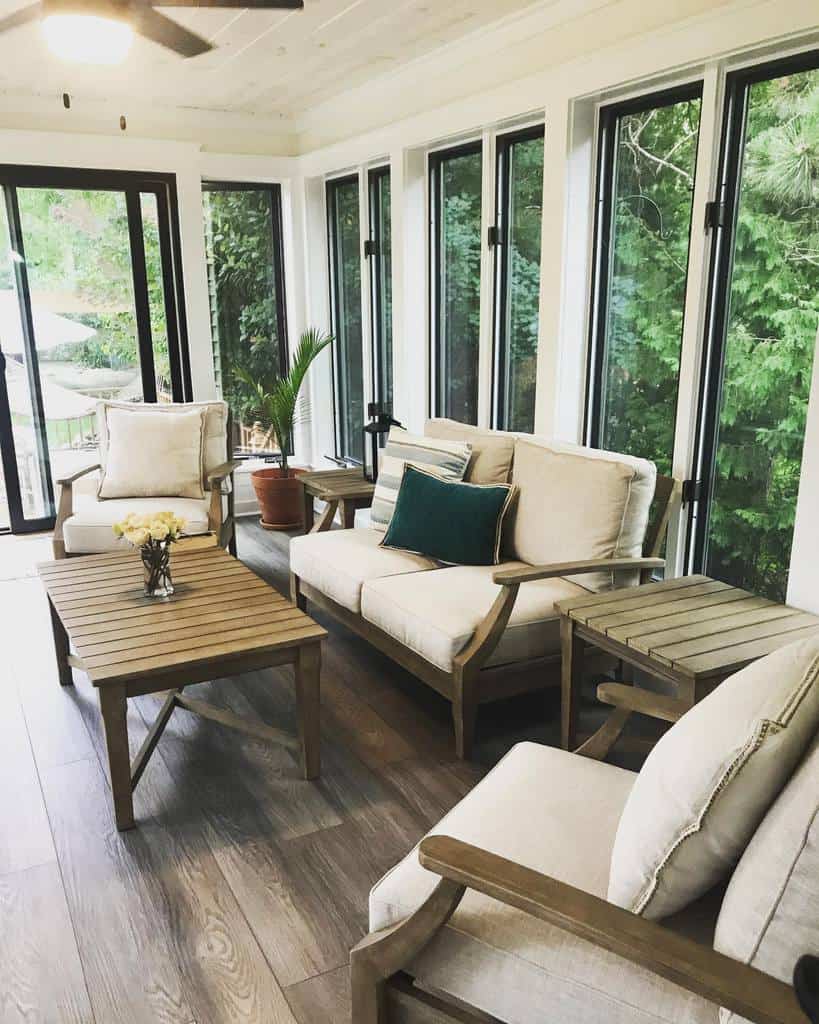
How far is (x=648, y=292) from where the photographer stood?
10.6 feet

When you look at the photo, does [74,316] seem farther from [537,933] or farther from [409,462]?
[537,933]

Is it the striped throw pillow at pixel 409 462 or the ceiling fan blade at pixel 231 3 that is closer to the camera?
the ceiling fan blade at pixel 231 3

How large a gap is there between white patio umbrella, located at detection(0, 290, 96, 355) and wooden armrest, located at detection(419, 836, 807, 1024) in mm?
4698

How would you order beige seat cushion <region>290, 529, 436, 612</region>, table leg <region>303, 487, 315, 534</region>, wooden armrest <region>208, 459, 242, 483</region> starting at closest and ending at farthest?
1. beige seat cushion <region>290, 529, 436, 612</region>
2. wooden armrest <region>208, 459, 242, 483</region>
3. table leg <region>303, 487, 315, 534</region>

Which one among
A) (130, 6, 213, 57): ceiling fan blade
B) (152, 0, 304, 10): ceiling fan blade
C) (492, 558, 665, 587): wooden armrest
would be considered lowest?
(492, 558, 665, 587): wooden armrest

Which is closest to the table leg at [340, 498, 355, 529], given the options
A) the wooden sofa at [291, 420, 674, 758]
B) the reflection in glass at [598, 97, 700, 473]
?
the wooden sofa at [291, 420, 674, 758]

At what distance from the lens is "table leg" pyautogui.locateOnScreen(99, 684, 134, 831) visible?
2.27m

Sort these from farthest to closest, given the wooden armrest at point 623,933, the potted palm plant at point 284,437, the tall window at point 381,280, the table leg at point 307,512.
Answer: the potted palm plant at point 284,437, the tall window at point 381,280, the table leg at point 307,512, the wooden armrest at point 623,933

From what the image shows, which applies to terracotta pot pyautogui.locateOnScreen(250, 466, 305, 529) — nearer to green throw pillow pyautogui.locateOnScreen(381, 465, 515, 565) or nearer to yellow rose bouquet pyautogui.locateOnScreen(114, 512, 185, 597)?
green throw pillow pyautogui.locateOnScreen(381, 465, 515, 565)

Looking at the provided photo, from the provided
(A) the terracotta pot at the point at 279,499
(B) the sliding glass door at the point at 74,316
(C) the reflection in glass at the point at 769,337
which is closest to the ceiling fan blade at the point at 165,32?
(C) the reflection in glass at the point at 769,337

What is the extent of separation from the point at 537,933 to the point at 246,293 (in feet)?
16.6

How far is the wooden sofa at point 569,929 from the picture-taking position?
112 centimetres

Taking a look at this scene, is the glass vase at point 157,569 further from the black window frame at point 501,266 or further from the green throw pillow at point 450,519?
the black window frame at point 501,266

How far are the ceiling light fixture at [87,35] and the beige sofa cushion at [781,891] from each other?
7.72ft
